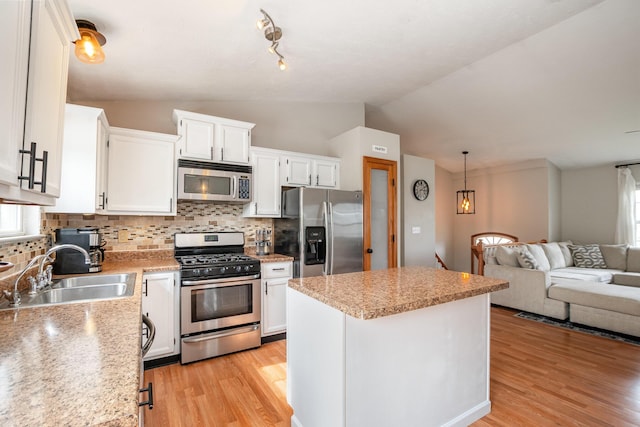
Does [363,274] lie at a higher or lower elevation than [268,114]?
lower

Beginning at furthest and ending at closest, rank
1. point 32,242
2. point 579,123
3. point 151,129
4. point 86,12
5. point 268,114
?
point 579,123, point 268,114, point 151,129, point 32,242, point 86,12

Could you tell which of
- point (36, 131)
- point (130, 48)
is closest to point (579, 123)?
point (130, 48)

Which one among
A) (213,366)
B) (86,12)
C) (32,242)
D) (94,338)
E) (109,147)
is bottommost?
(213,366)

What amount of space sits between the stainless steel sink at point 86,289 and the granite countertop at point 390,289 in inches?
44.4

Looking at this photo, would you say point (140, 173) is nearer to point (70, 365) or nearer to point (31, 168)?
point (31, 168)

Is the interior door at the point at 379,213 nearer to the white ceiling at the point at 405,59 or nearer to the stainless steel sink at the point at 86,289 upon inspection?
the white ceiling at the point at 405,59

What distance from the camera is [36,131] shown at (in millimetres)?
1021

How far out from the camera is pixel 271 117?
4.00m

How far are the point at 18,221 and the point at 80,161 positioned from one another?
1.83ft

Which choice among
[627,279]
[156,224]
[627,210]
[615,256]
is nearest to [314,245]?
[156,224]

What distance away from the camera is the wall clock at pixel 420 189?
518 centimetres

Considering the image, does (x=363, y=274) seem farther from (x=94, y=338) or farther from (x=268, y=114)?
(x=268, y=114)

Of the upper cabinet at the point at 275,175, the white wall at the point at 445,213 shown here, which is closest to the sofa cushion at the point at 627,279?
the white wall at the point at 445,213

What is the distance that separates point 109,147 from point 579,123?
19.2 feet
